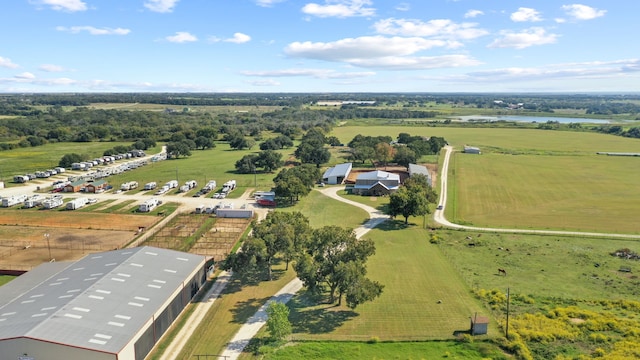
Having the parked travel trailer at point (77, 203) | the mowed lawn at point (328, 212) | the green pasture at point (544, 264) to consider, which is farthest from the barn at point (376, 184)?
the parked travel trailer at point (77, 203)

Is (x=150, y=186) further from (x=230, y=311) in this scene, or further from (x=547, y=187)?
(x=547, y=187)

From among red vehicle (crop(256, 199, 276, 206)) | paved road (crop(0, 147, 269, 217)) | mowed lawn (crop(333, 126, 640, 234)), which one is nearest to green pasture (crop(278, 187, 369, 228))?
red vehicle (crop(256, 199, 276, 206))

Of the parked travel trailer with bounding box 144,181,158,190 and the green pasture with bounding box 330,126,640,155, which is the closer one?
the parked travel trailer with bounding box 144,181,158,190

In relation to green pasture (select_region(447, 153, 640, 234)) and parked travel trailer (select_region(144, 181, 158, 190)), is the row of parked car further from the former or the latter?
green pasture (select_region(447, 153, 640, 234))

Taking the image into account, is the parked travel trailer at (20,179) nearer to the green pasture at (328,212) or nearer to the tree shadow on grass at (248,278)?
the green pasture at (328,212)

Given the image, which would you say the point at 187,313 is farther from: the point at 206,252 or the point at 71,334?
the point at 206,252

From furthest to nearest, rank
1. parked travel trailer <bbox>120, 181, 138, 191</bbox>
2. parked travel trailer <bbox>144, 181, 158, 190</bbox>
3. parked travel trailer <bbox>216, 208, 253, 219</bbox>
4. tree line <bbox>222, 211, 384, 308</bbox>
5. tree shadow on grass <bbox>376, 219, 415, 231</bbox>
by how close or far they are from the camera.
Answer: parked travel trailer <bbox>144, 181, 158, 190</bbox> < parked travel trailer <bbox>120, 181, 138, 191</bbox> < parked travel trailer <bbox>216, 208, 253, 219</bbox> < tree shadow on grass <bbox>376, 219, 415, 231</bbox> < tree line <bbox>222, 211, 384, 308</bbox>

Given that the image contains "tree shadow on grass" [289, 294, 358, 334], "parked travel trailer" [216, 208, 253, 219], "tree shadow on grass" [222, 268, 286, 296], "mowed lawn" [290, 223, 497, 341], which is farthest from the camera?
"parked travel trailer" [216, 208, 253, 219]

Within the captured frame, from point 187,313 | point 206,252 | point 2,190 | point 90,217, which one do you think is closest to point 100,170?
point 2,190
